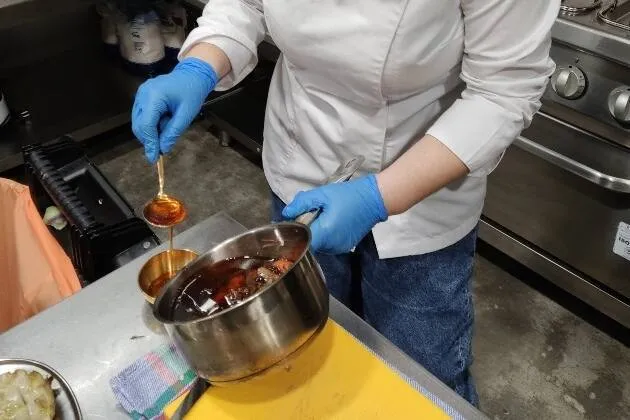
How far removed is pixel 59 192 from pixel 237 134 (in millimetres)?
967

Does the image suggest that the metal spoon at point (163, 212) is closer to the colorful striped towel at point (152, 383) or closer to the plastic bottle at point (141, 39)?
the colorful striped towel at point (152, 383)

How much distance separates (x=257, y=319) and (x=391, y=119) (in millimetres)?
421

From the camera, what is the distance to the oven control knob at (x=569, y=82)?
123 centimetres

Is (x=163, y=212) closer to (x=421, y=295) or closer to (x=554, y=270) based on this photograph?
(x=421, y=295)

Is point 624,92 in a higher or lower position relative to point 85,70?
higher

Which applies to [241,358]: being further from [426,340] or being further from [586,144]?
[586,144]

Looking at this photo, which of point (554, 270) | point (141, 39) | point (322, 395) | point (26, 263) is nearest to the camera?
point (322, 395)

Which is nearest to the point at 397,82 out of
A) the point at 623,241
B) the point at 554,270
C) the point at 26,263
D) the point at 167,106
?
the point at 167,106

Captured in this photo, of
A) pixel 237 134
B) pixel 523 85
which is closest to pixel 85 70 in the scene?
pixel 237 134

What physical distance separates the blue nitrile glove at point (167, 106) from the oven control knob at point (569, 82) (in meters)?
0.74

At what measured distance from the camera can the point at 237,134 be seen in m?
2.13

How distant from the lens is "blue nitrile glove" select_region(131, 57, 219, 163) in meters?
0.87

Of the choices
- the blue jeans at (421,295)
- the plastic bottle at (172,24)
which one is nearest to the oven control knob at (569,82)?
the blue jeans at (421,295)

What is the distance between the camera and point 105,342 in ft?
2.51
